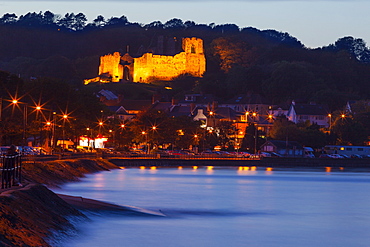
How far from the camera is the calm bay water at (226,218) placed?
2610cm

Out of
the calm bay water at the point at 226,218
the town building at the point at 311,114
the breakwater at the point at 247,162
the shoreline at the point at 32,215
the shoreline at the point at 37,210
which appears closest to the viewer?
the shoreline at the point at 32,215

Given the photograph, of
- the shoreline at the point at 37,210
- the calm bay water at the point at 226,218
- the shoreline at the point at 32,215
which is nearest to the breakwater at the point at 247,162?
the calm bay water at the point at 226,218

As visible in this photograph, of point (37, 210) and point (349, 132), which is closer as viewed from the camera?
point (37, 210)

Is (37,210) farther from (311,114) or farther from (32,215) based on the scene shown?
(311,114)

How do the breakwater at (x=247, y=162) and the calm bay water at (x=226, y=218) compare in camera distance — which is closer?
the calm bay water at (x=226, y=218)

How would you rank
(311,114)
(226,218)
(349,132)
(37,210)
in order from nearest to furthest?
(37,210), (226,218), (349,132), (311,114)

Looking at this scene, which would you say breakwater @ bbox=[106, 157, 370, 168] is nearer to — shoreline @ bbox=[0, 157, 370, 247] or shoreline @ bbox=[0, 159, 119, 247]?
shoreline @ bbox=[0, 157, 370, 247]

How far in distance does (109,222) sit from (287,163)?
8144cm

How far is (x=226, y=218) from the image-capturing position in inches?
1364

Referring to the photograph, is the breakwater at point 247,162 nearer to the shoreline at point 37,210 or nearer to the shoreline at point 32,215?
the shoreline at point 37,210

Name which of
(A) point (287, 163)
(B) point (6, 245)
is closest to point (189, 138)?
(A) point (287, 163)

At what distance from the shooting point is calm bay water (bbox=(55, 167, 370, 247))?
26.1 metres

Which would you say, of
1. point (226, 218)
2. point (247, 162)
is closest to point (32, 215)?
point (226, 218)

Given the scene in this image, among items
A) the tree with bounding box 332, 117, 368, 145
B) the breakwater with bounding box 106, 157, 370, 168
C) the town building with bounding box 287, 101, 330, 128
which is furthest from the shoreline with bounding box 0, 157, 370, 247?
the town building with bounding box 287, 101, 330, 128
